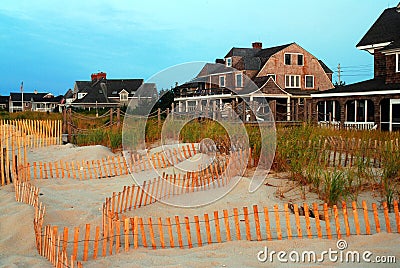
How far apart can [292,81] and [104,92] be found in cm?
3100

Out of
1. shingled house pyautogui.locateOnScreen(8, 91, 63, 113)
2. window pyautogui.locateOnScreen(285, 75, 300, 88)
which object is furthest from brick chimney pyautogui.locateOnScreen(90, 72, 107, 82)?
window pyautogui.locateOnScreen(285, 75, 300, 88)

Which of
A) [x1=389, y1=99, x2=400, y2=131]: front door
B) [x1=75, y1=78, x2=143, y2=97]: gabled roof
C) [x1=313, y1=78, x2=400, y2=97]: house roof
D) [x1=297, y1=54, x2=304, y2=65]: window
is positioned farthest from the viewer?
[x1=75, y1=78, x2=143, y2=97]: gabled roof

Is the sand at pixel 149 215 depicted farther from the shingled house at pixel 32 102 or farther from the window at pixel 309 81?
the shingled house at pixel 32 102

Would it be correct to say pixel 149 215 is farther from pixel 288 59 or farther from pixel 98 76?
pixel 98 76

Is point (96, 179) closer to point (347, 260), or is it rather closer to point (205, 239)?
point (205, 239)

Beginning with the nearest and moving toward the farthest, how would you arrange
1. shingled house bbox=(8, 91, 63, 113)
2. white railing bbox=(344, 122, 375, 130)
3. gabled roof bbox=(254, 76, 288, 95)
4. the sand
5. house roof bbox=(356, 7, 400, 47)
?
the sand → white railing bbox=(344, 122, 375, 130) → house roof bbox=(356, 7, 400, 47) → gabled roof bbox=(254, 76, 288, 95) → shingled house bbox=(8, 91, 63, 113)

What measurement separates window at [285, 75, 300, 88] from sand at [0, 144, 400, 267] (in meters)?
33.2

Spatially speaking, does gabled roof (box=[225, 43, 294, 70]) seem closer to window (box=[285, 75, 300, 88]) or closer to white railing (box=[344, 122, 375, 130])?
window (box=[285, 75, 300, 88])

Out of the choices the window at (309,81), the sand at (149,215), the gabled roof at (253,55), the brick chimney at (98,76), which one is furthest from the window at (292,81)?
the brick chimney at (98,76)

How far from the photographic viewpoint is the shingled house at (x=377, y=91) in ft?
73.3

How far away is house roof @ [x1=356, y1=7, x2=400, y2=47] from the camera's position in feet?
83.6

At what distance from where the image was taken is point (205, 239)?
6.14m

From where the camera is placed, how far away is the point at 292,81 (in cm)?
4288

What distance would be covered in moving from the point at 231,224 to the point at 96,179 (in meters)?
5.03
